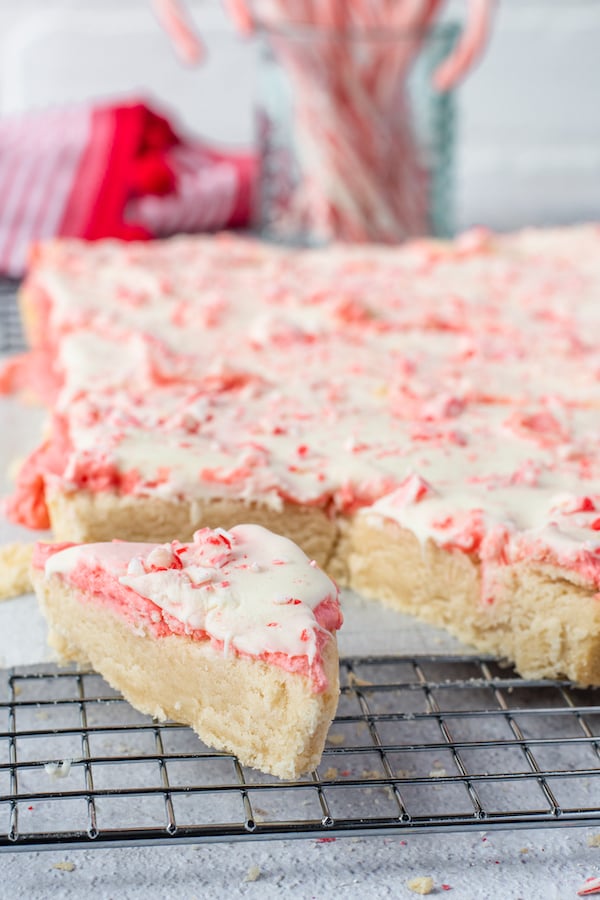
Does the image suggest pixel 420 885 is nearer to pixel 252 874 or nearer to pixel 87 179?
pixel 252 874

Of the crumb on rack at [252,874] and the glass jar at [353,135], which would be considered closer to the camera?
the crumb on rack at [252,874]

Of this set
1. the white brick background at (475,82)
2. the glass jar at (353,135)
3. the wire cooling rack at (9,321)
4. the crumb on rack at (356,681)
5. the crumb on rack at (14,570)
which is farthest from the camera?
the white brick background at (475,82)

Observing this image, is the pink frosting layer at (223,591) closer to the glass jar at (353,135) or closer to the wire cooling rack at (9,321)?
the wire cooling rack at (9,321)

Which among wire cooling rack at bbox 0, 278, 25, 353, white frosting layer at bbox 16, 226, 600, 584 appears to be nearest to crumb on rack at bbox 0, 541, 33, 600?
white frosting layer at bbox 16, 226, 600, 584

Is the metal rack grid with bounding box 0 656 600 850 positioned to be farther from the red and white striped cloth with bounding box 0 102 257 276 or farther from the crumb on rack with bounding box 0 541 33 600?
the red and white striped cloth with bounding box 0 102 257 276

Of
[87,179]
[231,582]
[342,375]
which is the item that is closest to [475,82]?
[87,179]

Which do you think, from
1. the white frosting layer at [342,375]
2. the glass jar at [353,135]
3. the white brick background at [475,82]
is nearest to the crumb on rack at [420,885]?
the white frosting layer at [342,375]
